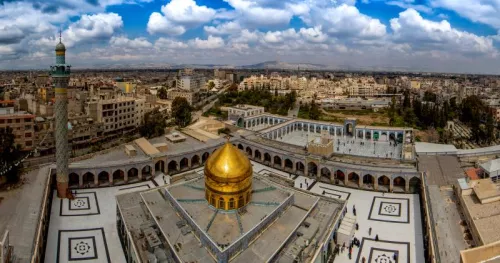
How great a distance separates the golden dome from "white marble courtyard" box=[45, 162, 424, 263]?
592 centimetres

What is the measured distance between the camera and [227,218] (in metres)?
17.4

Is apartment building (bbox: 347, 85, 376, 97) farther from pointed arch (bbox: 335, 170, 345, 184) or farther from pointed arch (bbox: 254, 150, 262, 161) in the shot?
pointed arch (bbox: 335, 170, 345, 184)

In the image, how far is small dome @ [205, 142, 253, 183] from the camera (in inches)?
699

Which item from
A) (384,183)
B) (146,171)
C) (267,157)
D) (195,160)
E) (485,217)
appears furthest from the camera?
(267,157)

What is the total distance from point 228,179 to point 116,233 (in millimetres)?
8334

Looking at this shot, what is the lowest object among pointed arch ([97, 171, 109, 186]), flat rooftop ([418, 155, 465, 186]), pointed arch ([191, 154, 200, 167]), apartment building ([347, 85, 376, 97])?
pointed arch ([97, 171, 109, 186])

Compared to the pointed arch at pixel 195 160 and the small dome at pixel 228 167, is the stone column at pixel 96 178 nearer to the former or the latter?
the pointed arch at pixel 195 160

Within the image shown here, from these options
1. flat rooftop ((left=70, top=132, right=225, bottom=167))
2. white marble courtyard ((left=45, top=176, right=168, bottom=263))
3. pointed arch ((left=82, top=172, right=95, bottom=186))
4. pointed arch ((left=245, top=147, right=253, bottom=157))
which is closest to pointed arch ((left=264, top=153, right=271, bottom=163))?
pointed arch ((left=245, top=147, right=253, bottom=157))

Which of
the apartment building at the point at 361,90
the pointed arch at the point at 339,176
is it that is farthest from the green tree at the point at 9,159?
the apartment building at the point at 361,90

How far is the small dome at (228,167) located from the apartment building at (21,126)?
27795 mm

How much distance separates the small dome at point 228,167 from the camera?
58.3 feet

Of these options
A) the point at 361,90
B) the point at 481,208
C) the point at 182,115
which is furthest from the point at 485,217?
the point at 361,90

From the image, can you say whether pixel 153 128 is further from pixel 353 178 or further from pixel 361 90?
pixel 361 90

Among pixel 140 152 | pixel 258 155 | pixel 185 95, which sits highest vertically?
pixel 185 95
